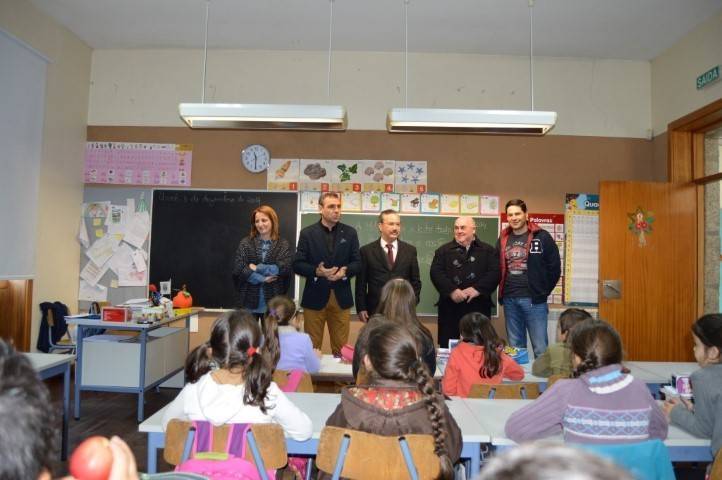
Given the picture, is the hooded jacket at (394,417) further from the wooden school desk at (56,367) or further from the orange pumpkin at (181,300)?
the orange pumpkin at (181,300)

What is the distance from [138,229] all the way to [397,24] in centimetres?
320

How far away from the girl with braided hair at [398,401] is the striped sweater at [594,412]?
27 cm

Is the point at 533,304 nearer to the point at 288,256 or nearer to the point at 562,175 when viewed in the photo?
the point at 562,175

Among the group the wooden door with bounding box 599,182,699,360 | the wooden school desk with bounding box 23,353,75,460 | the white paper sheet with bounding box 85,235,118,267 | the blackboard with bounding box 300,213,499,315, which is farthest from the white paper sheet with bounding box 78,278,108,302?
the wooden door with bounding box 599,182,699,360

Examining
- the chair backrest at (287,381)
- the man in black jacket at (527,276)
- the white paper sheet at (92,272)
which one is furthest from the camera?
the white paper sheet at (92,272)

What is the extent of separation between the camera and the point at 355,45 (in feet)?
16.6

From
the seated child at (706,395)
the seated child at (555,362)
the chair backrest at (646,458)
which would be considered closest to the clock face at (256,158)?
the seated child at (555,362)

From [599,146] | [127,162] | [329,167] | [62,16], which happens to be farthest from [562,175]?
[62,16]

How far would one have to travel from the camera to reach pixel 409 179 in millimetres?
5133

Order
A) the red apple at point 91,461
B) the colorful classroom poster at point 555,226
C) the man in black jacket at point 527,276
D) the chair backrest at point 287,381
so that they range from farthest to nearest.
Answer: the colorful classroom poster at point 555,226
the man in black jacket at point 527,276
the chair backrest at point 287,381
the red apple at point 91,461

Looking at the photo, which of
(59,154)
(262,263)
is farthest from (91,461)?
(59,154)

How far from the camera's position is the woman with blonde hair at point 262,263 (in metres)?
4.02

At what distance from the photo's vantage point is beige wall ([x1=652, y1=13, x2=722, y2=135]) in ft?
14.3

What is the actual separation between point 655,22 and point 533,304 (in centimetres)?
270
